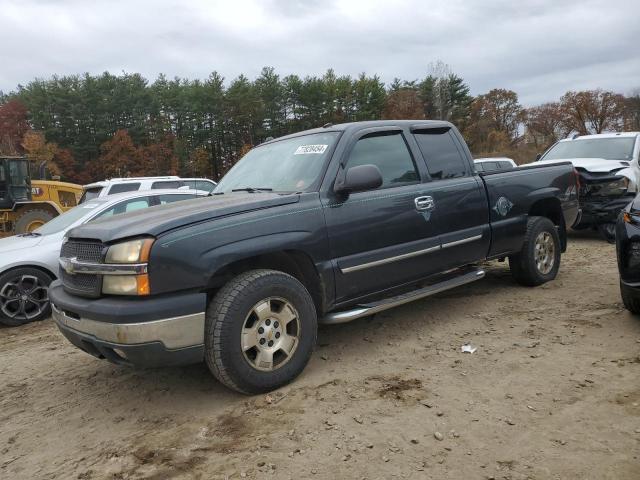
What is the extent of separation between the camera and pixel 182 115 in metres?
48.9

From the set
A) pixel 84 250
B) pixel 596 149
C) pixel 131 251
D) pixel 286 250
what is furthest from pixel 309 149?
pixel 596 149

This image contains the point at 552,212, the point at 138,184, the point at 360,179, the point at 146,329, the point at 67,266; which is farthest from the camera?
the point at 138,184

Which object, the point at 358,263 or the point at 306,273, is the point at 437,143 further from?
the point at 306,273

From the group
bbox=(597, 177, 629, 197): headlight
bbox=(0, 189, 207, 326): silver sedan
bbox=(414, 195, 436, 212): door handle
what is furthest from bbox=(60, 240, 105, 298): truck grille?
bbox=(597, 177, 629, 197): headlight

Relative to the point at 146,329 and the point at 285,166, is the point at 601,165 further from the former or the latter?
the point at 146,329

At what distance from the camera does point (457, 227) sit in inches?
187

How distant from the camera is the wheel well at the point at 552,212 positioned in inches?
234

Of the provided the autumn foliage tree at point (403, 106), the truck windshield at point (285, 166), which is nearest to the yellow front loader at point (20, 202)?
the truck windshield at point (285, 166)

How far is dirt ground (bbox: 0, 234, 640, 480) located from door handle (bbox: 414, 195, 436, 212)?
115 centimetres

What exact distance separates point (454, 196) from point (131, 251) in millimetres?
2990

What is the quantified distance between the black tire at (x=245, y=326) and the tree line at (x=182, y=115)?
4366 cm

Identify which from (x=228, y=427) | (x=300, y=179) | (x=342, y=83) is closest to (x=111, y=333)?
(x=228, y=427)

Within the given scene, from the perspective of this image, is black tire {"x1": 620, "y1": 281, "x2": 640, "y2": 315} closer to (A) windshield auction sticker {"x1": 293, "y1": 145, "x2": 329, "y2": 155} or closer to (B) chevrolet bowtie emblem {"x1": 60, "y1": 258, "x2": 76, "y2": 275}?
(A) windshield auction sticker {"x1": 293, "y1": 145, "x2": 329, "y2": 155}

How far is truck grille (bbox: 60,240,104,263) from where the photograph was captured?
3.29m
